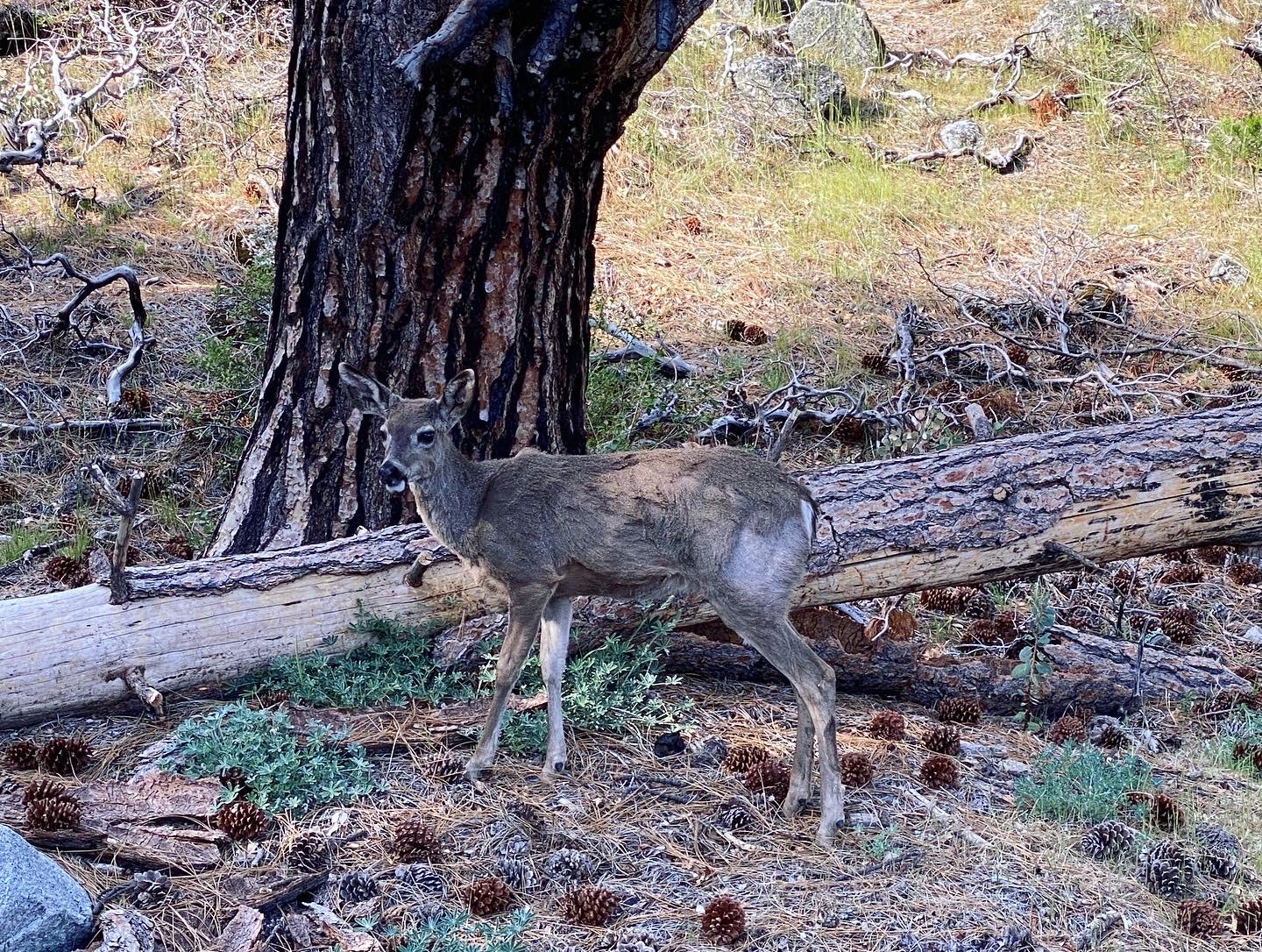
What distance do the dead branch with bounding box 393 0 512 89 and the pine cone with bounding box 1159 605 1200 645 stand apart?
4057 mm

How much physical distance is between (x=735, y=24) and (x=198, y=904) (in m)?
10.5

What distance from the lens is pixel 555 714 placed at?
5.04 m

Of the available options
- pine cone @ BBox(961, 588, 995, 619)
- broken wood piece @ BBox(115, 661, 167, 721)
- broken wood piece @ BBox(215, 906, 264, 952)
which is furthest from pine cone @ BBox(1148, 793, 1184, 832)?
broken wood piece @ BBox(115, 661, 167, 721)

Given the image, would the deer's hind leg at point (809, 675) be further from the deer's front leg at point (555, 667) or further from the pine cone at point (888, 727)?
the deer's front leg at point (555, 667)

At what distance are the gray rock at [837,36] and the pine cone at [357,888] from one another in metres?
9.70

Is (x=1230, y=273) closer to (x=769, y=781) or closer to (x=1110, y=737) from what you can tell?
(x=1110, y=737)

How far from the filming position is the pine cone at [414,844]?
441cm

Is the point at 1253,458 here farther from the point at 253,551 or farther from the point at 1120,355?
the point at 253,551

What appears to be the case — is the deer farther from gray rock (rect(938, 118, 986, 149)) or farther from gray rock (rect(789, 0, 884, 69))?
gray rock (rect(789, 0, 884, 69))

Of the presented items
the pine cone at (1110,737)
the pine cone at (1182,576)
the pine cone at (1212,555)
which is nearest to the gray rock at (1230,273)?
the pine cone at (1212,555)

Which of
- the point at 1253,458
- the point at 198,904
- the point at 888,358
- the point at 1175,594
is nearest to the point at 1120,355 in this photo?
the point at 888,358

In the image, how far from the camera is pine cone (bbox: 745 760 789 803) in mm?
4957

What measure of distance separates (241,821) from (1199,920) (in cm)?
315

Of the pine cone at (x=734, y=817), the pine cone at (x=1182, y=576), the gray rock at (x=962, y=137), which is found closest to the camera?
the pine cone at (x=734, y=817)
